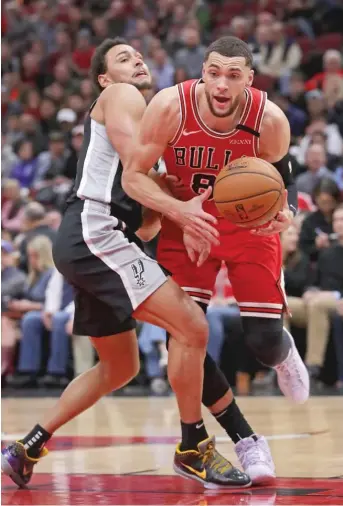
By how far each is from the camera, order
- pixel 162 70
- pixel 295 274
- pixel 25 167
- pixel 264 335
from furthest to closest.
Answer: pixel 162 70
pixel 25 167
pixel 295 274
pixel 264 335

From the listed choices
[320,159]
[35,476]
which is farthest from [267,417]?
[320,159]

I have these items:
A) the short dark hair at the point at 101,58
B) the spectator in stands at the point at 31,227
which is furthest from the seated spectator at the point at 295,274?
the short dark hair at the point at 101,58

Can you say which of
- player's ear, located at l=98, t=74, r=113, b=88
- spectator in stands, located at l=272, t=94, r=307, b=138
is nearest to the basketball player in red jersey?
player's ear, located at l=98, t=74, r=113, b=88

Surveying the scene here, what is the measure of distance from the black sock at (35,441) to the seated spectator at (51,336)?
4.98 m

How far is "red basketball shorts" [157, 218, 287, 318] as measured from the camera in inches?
178

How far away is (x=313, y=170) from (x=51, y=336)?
10.1 ft

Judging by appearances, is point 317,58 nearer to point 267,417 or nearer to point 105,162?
point 267,417

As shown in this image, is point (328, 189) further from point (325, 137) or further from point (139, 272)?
point (139, 272)

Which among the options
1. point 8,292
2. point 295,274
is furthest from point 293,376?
point 8,292

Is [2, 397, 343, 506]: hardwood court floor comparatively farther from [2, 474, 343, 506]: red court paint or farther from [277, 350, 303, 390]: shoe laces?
[277, 350, 303, 390]: shoe laces

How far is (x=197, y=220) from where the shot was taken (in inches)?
163

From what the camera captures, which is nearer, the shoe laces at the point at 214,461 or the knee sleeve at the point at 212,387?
the shoe laces at the point at 214,461

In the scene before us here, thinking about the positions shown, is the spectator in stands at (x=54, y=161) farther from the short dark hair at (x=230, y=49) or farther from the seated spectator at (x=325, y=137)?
the short dark hair at (x=230, y=49)

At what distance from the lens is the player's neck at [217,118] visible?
4.24m
